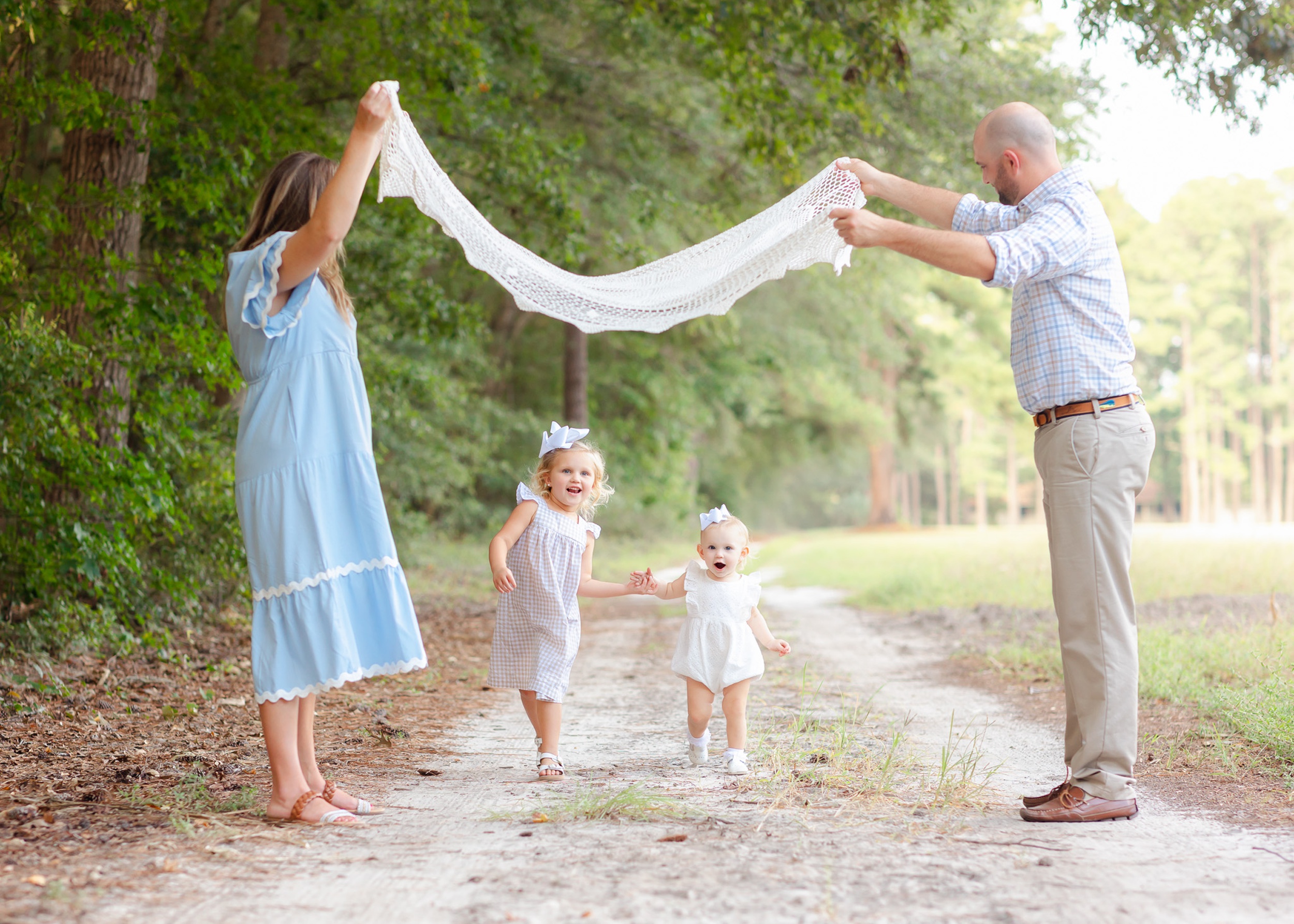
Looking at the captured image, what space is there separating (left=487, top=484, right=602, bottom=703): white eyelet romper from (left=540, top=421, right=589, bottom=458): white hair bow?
23 centimetres

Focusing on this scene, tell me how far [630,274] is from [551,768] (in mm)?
2275

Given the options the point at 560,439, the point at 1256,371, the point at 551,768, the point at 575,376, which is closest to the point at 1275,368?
the point at 1256,371

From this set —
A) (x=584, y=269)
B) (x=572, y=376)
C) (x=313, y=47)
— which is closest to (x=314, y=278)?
(x=313, y=47)

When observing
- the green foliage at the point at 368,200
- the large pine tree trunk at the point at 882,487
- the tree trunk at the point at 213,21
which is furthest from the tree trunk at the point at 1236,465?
the tree trunk at the point at 213,21

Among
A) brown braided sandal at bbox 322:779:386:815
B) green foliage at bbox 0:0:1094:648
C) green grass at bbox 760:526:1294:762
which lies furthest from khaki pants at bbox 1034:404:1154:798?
green foliage at bbox 0:0:1094:648

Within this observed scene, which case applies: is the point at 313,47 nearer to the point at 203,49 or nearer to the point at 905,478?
the point at 203,49

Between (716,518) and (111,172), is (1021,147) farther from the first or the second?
(111,172)

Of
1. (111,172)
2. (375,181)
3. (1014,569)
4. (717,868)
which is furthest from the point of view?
(1014,569)

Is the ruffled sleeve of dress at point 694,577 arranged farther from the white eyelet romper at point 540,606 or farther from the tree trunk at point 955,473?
the tree trunk at point 955,473

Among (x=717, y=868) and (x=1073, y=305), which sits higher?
(x=1073, y=305)

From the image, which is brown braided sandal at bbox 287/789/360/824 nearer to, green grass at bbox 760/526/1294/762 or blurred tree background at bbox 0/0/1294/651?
blurred tree background at bbox 0/0/1294/651

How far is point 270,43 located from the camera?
8.98 m

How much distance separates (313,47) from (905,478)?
5663 centimetres

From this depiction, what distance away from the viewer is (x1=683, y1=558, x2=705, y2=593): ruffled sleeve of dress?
4688 millimetres
